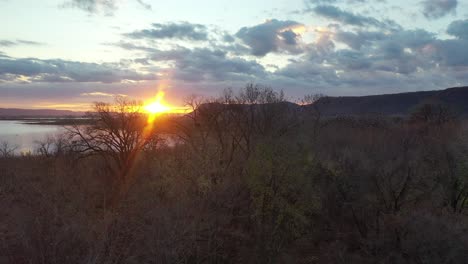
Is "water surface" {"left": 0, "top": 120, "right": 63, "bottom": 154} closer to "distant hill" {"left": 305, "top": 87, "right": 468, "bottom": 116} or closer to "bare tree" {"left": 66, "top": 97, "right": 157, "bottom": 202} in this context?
"bare tree" {"left": 66, "top": 97, "right": 157, "bottom": 202}

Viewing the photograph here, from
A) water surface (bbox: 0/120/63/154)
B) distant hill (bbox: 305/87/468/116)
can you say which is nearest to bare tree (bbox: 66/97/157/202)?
water surface (bbox: 0/120/63/154)

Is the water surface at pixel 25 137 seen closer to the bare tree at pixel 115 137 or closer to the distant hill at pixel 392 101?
the bare tree at pixel 115 137

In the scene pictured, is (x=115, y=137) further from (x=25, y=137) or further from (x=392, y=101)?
(x=392, y=101)

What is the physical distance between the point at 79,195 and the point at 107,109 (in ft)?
64.2

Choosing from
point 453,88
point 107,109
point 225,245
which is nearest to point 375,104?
point 453,88

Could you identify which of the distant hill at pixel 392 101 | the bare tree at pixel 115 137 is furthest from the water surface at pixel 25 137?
the distant hill at pixel 392 101

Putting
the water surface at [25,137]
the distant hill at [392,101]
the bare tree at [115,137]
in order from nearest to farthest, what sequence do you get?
the bare tree at [115,137] → the water surface at [25,137] → the distant hill at [392,101]

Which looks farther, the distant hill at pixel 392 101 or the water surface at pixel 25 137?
the distant hill at pixel 392 101

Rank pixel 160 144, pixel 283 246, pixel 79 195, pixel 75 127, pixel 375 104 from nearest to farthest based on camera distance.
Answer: pixel 283 246 < pixel 79 195 < pixel 75 127 < pixel 160 144 < pixel 375 104

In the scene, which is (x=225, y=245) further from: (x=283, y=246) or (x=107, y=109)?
(x=107, y=109)

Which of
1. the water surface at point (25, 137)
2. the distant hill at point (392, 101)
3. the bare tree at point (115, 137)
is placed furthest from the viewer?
the distant hill at point (392, 101)

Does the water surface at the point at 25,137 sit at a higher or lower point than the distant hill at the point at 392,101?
lower

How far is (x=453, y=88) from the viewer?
138 metres

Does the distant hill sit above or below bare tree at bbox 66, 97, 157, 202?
above
